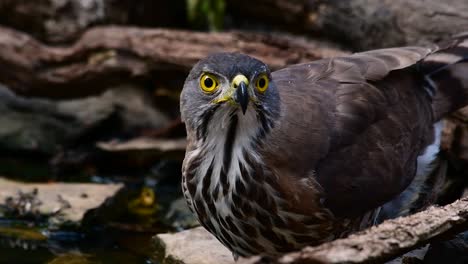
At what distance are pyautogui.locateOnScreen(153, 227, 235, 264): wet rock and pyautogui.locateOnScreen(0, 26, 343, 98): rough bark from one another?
6.64ft

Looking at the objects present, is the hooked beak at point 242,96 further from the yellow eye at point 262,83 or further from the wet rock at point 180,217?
the wet rock at point 180,217

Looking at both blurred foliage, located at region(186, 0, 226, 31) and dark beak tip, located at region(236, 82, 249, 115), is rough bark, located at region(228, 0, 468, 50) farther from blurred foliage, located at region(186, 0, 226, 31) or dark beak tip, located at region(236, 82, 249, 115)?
dark beak tip, located at region(236, 82, 249, 115)

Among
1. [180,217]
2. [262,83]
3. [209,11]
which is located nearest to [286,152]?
[262,83]

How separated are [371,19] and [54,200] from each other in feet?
9.91

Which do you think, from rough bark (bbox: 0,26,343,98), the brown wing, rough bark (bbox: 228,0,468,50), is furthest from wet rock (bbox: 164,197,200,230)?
rough bark (bbox: 228,0,468,50)

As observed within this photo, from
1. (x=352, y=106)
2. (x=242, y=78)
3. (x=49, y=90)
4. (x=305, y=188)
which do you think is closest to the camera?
(x=242, y=78)

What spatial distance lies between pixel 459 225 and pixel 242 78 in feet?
4.26

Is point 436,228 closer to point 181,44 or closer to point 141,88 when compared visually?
point 181,44

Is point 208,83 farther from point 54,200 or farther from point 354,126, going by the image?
point 54,200

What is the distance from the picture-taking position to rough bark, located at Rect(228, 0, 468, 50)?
21.7 feet

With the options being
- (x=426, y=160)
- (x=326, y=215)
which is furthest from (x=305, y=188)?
(x=426, y=160)

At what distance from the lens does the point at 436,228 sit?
12.9ft

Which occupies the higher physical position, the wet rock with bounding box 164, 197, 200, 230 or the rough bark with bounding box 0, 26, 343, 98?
the rough bark with bounding box 0, 26, 343, 98

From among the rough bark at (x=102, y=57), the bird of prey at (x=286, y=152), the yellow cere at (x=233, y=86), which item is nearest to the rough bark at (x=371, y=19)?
the rough bark at (x=102, y=57)
